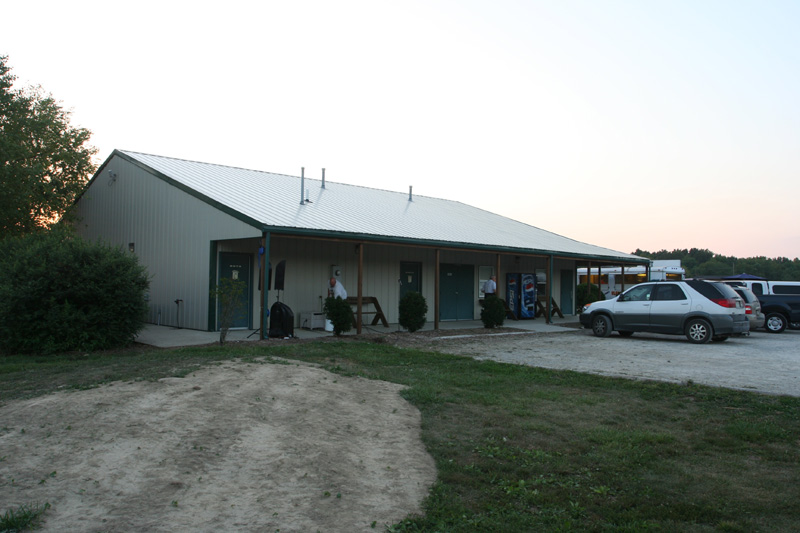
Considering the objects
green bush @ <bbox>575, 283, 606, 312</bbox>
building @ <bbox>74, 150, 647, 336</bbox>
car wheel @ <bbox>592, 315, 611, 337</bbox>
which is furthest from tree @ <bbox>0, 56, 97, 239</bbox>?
green bush @ <bbox>575, 283, 606, 312</bbox>

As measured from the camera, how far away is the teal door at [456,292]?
21406 millimetres

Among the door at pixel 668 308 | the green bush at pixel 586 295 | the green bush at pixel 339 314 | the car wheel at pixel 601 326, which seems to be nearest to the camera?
the green bush at pixel 339 314

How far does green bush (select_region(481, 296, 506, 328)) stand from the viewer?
1827 centimetres

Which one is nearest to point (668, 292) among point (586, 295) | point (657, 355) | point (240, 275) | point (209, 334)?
point (657, 355)

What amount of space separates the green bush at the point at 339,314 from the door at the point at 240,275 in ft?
8.07

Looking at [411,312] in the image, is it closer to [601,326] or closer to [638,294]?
[601,326]

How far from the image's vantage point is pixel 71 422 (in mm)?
5453

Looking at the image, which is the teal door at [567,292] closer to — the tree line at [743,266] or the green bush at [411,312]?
the green bush at [411,312]

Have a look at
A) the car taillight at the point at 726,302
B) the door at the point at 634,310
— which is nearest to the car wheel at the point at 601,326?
the door at the point at 634,310

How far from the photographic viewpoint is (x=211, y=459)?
4.84 meters

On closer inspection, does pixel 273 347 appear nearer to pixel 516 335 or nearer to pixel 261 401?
pixel 261 401

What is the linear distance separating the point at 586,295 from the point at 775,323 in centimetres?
890

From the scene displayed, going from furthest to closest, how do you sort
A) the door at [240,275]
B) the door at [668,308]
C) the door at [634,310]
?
the door at [634,310], the door at [240,275], the door at [668,308]

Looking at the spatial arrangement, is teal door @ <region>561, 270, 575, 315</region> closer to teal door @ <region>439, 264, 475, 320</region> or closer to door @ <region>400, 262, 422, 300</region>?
teal door @ <region>439, 264, 475, 320</region>
